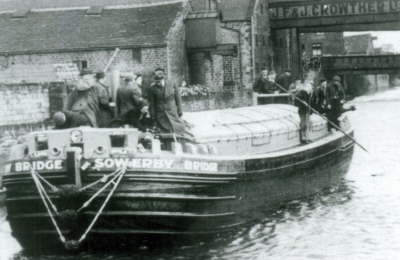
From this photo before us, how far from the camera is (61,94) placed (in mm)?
21078

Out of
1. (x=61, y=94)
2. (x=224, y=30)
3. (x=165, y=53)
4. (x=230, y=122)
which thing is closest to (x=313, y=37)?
(x=224, y=30)

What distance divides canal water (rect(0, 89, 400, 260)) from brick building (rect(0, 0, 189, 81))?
17938mm

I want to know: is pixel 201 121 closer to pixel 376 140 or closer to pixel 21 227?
pixel 21 227

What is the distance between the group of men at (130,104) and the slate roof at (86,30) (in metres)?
22.4

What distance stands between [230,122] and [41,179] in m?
4.67

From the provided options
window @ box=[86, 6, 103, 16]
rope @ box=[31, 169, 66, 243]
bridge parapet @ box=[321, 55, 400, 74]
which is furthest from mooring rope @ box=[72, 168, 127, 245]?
bridge parapet @ box=[321, 55, 400, 74]

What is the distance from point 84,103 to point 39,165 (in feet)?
5.12

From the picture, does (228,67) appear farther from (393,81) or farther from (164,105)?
(393,81)

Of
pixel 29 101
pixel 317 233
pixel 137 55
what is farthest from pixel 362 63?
pixel 317 233

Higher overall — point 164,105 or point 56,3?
point 56,3

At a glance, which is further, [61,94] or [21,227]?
[61,94]

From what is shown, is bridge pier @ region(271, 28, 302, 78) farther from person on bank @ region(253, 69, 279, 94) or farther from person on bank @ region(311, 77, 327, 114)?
person on bank @ region(311, 77, 327, 114)

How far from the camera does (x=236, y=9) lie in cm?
4250

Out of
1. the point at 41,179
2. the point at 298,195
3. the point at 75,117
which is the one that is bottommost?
the point at 298,195
